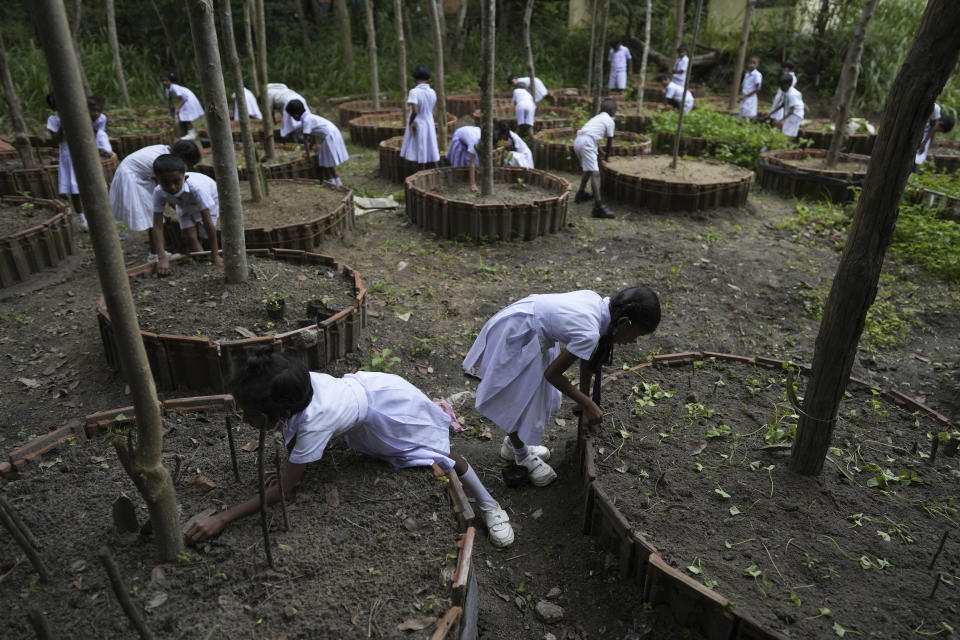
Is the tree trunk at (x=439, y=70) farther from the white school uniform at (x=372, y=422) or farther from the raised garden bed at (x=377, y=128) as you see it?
the white school uniform at (x=372, y=422)

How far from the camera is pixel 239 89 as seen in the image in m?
7.23

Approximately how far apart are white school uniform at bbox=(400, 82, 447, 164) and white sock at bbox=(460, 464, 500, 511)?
24.6ft

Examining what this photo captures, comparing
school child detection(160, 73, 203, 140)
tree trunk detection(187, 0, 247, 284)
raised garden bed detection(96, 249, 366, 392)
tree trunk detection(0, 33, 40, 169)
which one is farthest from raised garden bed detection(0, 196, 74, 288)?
school child detection(160, 73, 203, 140)

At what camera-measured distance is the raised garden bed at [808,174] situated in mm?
9867

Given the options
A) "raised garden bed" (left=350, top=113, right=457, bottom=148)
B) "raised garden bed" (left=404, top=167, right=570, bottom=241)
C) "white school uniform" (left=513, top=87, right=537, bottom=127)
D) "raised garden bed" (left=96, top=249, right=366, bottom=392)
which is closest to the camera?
"raised garden bed" (left=96, top=249, right=366, bottom=392)

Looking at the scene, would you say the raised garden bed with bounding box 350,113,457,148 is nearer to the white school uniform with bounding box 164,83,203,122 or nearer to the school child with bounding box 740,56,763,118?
the white school uniform with bounding box 164,83,203,122

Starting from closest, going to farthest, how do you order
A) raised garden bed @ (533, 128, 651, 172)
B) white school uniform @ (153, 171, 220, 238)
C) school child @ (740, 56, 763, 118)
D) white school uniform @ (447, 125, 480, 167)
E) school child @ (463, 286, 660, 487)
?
school child @ (463, 286, 660, 487)
white school uniform @ (153, 171, 220, 238)
white school uniform @ (447, 125, 480, 167)
raised garden bed @ (533, 128, 651, 172)
school child @ (740, 56, 763, 118)

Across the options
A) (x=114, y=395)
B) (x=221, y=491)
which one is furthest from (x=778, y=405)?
(x=114, y=395)

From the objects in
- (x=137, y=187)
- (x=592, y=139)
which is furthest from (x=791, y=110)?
(x=137, y=187)

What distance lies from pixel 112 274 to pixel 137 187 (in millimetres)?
4854

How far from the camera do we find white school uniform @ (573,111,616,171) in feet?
30.7

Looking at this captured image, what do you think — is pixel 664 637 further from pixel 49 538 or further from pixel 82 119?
pixel 82 119

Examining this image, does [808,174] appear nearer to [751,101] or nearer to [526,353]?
[751,101]

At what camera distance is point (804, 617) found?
2668 millimetres
